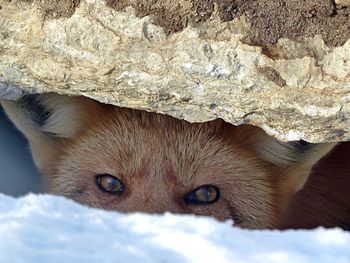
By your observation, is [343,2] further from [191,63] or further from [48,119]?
[48,119]

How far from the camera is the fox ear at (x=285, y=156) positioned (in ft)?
11.4

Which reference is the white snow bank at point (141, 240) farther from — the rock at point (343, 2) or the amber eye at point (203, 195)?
the amber eye at point (203, 195)

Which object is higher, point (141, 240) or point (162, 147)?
point (162, 147)

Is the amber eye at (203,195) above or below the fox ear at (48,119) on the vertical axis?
below

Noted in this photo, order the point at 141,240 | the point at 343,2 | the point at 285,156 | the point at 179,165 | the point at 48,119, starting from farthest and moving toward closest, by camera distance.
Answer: the point at 48,119 < the point at 285,156 < the point at 179,165 < the point at 343,2 < the point at 141,240

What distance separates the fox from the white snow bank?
48.9 inches

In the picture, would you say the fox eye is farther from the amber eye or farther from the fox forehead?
the amber eye

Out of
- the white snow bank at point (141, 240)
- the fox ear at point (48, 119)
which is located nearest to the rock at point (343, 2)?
the white snow bank at point (141, 240)

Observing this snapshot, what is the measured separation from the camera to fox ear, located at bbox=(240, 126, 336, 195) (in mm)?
3467

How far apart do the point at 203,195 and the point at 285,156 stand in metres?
0.51

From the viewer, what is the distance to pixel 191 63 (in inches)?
106

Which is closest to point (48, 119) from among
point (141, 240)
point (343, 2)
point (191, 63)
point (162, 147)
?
point (162, 147)

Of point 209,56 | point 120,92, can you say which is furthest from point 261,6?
point 120,92

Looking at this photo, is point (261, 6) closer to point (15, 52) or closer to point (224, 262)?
point (15, 52)
